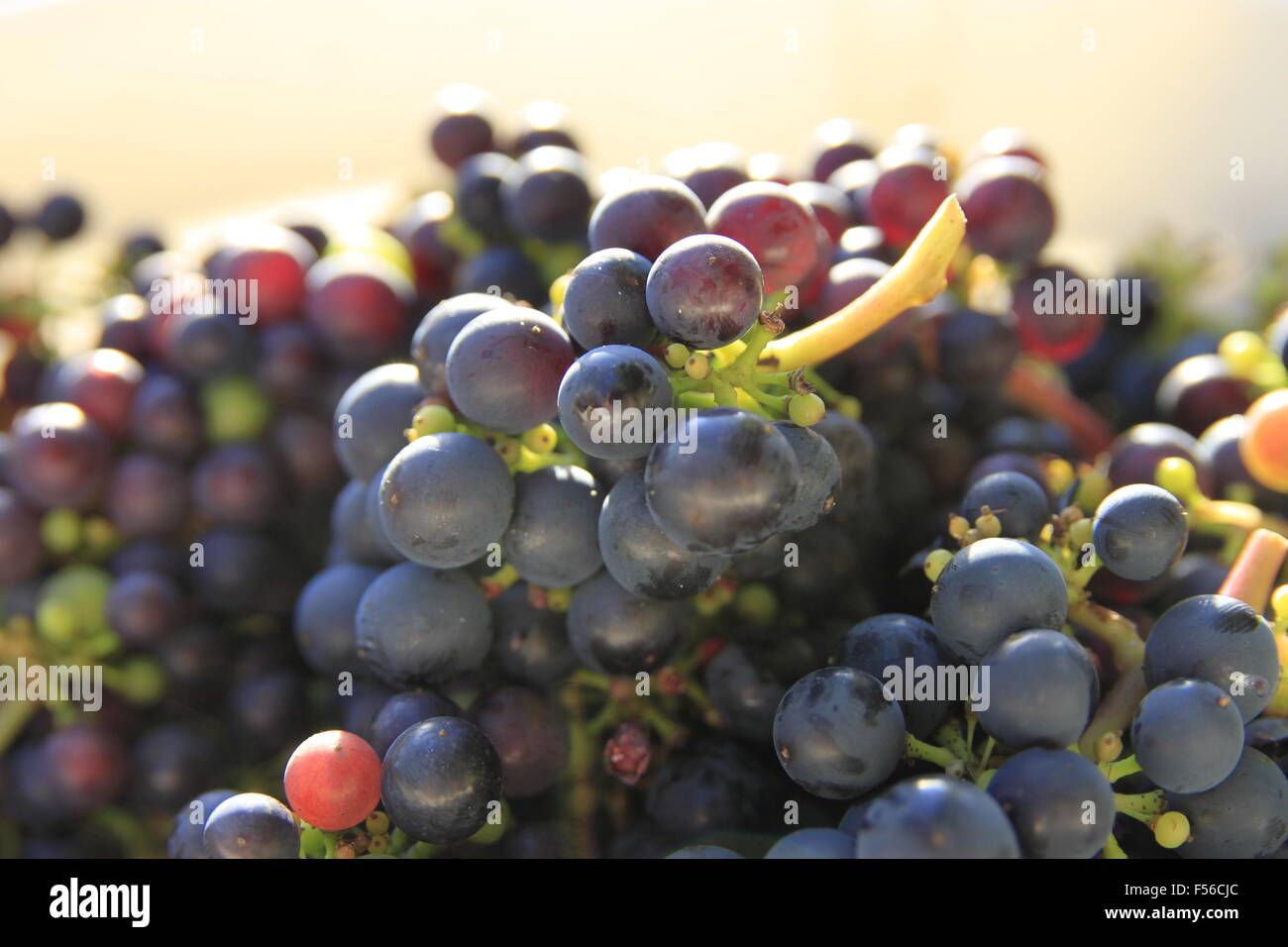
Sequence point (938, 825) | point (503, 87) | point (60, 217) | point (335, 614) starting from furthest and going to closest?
point (503, 87) → point (60, 217) → point (335, 614) → point (938, 825)

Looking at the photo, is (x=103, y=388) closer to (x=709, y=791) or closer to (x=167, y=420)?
(x=167, y=420)

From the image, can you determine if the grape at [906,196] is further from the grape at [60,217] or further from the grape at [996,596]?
the grape at [60,217]

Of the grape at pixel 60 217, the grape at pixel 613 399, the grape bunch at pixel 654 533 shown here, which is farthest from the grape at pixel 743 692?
the grape at pixel 60 217

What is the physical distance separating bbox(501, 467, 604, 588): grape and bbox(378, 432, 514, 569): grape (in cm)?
1

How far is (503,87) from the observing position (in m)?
1.64

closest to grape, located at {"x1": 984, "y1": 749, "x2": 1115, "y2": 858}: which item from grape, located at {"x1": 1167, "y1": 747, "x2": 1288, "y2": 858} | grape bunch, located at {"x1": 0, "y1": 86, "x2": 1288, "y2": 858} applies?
grape bunch, located at {"x1": 0, "y1": 86, "x2": 1288, "y2": 858}

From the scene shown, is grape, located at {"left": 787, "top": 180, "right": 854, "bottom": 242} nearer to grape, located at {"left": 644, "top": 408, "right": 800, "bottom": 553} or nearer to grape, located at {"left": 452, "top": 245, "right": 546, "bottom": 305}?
grape, located at {"left": 452, "top": 245, "right": 546, "bottom": 305}

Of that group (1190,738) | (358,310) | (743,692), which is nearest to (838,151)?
(358,310)

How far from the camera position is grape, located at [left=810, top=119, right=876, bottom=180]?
1155 mm

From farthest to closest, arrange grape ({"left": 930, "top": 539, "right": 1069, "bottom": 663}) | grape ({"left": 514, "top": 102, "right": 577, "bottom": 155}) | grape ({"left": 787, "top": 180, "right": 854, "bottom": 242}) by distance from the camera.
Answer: grape ({"left": 514, "top": 102, "right": 577, "bottom": 155}) < grape ({"left": 787, "top": 180, "right": 854, "bottom": 242}) < grape ({"left": 930, "top": 539, "right": 1069, "bottom": 663})

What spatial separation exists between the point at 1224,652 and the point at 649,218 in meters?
0.46

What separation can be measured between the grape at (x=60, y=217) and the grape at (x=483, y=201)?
642 mm
